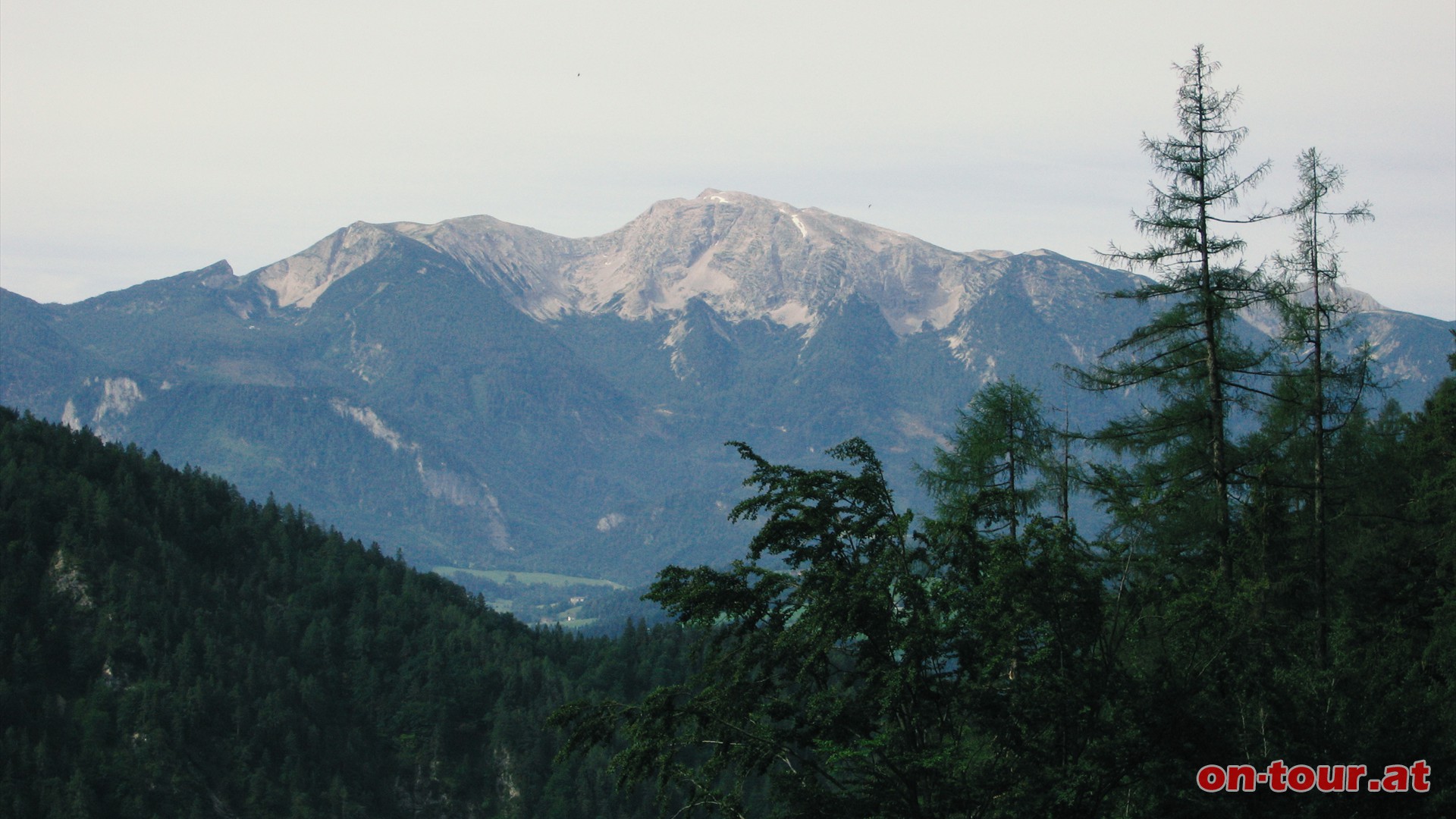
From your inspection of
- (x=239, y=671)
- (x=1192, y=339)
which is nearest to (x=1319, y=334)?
(x=1192, y=339)

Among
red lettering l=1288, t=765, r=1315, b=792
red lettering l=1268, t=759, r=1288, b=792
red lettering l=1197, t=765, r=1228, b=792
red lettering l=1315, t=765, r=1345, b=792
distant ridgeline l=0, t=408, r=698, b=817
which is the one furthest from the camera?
distant ridgeline l=0, t=408, r=698, b=817

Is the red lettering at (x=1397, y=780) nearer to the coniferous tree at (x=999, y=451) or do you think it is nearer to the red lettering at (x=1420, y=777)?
the red lettering at (x=1420, y=777)

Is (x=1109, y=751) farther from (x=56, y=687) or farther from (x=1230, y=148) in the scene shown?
(x=56, y=687)

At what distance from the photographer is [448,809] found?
156125mm

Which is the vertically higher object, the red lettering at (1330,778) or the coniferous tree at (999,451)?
the coniferous tree at (999,451)

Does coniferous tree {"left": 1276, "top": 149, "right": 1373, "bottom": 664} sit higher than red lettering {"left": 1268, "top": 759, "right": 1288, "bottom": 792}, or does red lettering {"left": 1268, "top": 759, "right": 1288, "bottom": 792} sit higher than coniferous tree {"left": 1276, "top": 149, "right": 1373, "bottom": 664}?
coniferous tree {"left": 1276, "top": 149, "right": 1373, "bottom": 664}

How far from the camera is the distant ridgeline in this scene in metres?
144

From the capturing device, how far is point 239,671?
166 m

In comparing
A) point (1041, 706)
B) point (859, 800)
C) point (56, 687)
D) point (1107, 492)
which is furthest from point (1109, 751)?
point (56, 687)

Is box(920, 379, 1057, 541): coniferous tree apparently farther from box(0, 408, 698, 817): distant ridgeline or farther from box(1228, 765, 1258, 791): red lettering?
box(0, 408, 698, 817): distant ridgeline

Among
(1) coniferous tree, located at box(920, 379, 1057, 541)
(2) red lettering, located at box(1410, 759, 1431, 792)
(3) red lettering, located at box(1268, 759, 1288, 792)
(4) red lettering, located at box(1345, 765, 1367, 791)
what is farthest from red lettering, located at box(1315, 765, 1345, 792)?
(1) coniferous tree, located at box(920, 379, 1057, 541)

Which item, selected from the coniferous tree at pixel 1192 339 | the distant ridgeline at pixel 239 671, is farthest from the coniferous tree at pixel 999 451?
the distant ridgeline at pixel 239 671

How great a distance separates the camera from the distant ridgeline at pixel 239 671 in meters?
144

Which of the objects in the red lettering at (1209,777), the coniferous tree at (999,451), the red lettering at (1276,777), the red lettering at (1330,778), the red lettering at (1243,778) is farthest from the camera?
the coniferous tree at (999,451)
